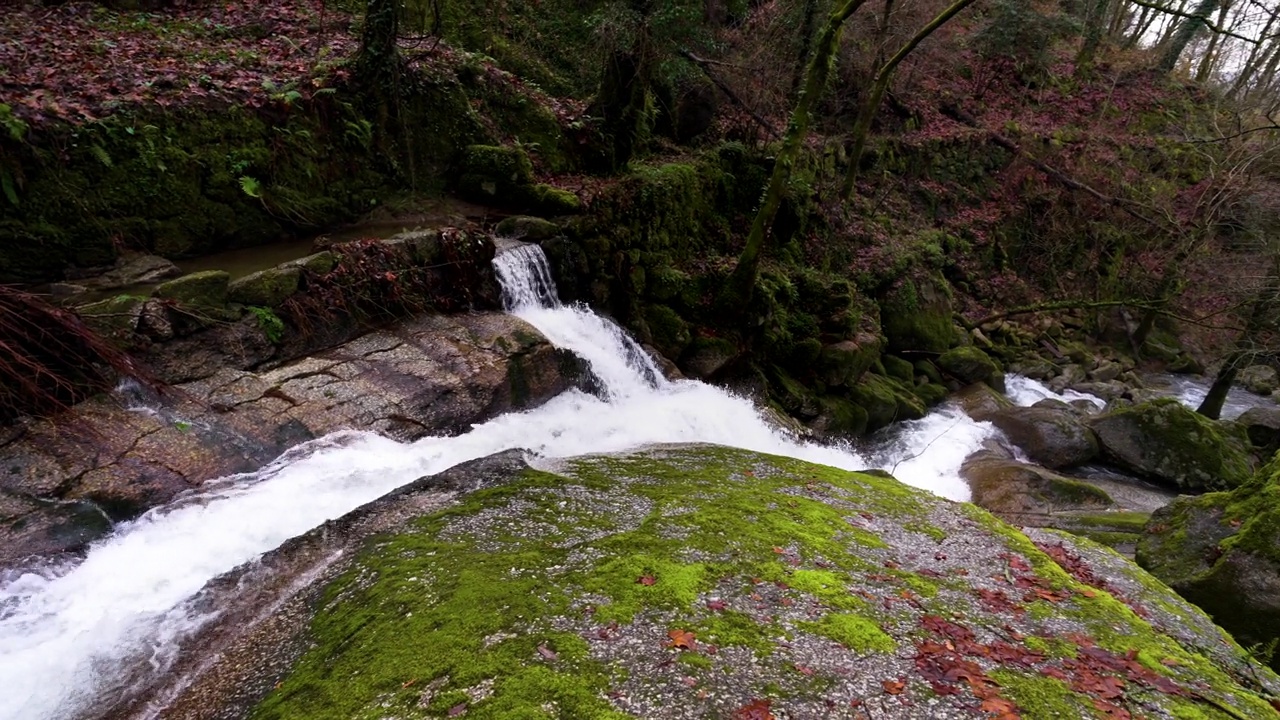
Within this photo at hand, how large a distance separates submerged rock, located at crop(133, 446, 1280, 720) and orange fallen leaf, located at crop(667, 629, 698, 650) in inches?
0.8

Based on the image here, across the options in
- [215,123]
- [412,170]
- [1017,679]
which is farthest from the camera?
[412,170]

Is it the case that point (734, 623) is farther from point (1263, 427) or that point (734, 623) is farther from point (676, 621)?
point (1263, 427)

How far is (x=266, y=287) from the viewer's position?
8.14 metres

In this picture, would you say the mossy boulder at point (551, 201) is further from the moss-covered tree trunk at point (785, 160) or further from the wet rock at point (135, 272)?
the wet rock at point (135, 272)

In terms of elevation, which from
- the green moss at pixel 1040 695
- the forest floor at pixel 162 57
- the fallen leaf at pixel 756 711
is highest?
the forest floor at pixel 162 57

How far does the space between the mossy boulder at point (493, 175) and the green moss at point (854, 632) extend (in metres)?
10.6

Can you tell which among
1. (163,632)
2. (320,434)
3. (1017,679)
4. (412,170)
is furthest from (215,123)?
(1017,679)

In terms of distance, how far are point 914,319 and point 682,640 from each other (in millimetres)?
16074

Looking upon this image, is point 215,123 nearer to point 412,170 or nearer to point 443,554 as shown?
point 412,170

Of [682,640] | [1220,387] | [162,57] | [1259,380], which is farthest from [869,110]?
[682,640]

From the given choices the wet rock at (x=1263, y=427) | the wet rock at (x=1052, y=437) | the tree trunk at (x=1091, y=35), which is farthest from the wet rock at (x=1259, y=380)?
the tree trunk at (x=1091, y=35)

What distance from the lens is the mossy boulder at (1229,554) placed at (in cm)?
531

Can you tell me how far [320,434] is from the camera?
7203 millimetres

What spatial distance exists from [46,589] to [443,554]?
3142 mm
